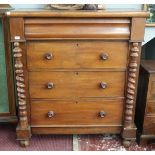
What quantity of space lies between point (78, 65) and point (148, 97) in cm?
48

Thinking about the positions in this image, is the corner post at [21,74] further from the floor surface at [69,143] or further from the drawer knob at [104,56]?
the drawer knob at [104,56]

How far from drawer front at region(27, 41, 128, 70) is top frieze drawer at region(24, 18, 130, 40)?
0.15ft

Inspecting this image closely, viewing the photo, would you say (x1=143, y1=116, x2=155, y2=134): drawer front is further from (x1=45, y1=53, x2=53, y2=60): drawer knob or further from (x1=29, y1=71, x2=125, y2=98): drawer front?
(x1=45, y1=53, x2=53, y2=60): drawer knob

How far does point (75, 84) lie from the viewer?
1515 millimetres

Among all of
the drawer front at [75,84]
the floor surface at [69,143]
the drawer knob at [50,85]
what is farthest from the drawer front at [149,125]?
the drawer knob at [50,85]

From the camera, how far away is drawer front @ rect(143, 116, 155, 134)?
1612 millimetres

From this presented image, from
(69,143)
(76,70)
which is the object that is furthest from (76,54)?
(69,143)

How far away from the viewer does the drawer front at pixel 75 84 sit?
149 centimetres

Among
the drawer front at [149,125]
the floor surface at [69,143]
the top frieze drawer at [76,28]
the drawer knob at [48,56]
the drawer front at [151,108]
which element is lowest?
the floor surface at [69,143]

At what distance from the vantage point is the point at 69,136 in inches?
70.6

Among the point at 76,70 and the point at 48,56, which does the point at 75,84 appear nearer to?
the point at 76,70

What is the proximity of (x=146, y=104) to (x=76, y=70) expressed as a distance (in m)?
0.49
